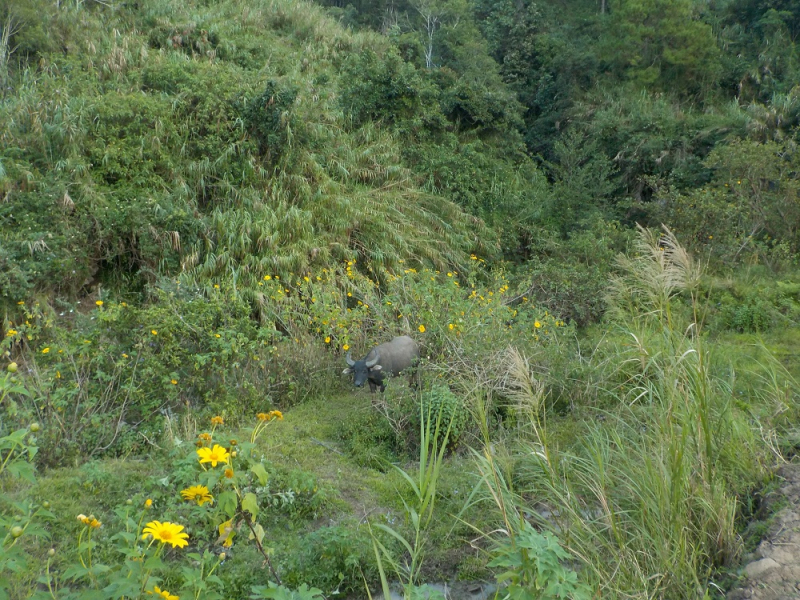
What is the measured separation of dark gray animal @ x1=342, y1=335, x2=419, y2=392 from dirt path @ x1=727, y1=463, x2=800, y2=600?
3.24 metres

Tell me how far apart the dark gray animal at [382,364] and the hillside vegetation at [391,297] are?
289 mm

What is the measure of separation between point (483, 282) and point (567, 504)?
8.24 meters

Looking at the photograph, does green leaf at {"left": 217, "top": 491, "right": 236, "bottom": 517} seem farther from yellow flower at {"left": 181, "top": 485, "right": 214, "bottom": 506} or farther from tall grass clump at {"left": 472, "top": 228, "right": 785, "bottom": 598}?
tall grass clump at {"left": 472, "top": 228, "right": 785, "bottom": 598}

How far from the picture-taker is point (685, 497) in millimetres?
3230

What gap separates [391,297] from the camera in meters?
7.77

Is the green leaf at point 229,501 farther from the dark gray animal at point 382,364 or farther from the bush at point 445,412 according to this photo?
the dark gray animal at point 382,364

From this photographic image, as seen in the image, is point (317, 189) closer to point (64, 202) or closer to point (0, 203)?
point (64, 202)

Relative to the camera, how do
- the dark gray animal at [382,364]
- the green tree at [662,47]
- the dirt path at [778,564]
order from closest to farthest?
the dirt path at [778,564]
the dark gray animal at [382,364]
the green tree at [662,47]

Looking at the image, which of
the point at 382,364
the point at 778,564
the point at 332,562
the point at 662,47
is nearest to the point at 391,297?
the point at 382,364

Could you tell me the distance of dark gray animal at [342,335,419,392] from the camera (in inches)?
238

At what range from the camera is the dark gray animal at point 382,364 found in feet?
19.8

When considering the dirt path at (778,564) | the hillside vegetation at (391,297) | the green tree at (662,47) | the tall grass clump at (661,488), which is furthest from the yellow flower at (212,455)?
the green tree at (662,47)

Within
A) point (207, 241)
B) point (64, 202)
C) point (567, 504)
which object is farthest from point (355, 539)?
point (64, 202)

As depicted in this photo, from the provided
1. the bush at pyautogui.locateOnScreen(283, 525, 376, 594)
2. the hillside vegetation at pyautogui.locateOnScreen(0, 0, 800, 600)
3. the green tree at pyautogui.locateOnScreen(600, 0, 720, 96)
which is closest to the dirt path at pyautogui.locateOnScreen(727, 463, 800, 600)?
the hillside vegetation at pyautogui.locateOnScreen(0, 0, 800, 600)
